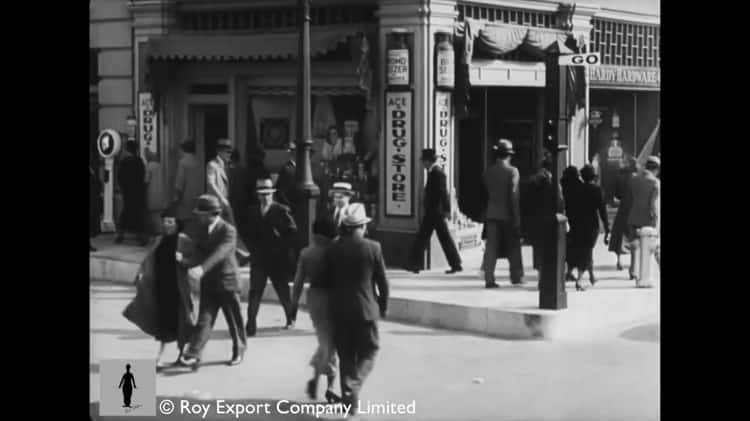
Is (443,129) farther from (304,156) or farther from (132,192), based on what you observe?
(132,192)

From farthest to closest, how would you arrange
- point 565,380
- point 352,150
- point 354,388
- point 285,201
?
point 352,150 < point 285,201 < point 565,380 < point 354,388

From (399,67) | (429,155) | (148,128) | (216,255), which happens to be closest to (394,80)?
→ (399,67)

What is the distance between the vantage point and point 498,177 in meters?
14.4

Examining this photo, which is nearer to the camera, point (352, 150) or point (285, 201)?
point (285, 201)

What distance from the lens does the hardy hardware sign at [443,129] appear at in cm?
1496

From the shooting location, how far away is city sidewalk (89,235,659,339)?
12.7 metres

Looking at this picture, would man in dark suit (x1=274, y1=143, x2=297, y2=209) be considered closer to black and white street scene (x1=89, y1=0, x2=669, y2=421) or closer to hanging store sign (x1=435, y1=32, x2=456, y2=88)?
black and white street scene (x1=89, y1=0, x2=669, y2=421)

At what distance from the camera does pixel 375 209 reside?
48.7ft

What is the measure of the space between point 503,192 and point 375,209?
151 cm

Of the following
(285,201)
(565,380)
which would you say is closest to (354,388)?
(565,380)

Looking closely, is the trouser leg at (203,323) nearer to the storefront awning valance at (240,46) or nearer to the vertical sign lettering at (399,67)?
the storefront awning valance at (240,46)

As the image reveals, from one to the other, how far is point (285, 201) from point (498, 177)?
9.31 ft

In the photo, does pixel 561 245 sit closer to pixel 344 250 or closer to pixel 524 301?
pixel 524 301

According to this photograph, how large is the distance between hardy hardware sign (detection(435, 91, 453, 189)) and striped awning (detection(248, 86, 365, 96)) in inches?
36.0
